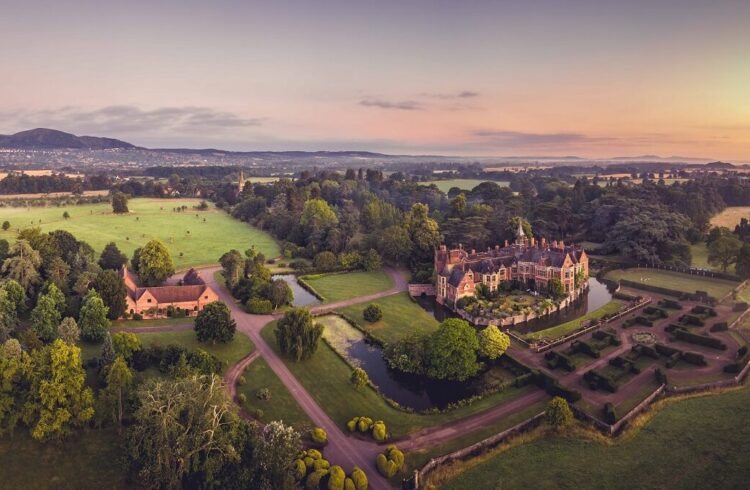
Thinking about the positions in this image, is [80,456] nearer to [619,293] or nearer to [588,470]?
[588,470]

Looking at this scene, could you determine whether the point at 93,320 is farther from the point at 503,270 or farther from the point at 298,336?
the point at 503,270

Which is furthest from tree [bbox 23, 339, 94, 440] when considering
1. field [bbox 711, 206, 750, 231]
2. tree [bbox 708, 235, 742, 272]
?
field [bbox 711, 206, 750, 231]

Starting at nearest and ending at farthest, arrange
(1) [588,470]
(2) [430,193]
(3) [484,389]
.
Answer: (1) [588,470] → (3) [484,389] → (2) [430,193]

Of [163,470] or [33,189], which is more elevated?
[33,189]

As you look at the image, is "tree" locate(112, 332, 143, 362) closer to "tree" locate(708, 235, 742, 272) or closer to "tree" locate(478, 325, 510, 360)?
"tree" locate(478, 325, 510, 360)

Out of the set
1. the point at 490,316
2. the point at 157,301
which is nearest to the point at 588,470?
the point at 490,316

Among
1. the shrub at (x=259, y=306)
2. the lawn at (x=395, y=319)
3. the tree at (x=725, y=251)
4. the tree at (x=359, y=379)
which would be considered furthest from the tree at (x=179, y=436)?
the tree at (x=725, y=251)
